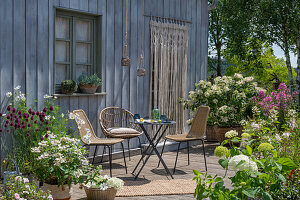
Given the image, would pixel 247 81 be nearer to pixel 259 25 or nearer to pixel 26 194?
pixel 259 25

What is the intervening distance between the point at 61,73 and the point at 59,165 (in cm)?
226

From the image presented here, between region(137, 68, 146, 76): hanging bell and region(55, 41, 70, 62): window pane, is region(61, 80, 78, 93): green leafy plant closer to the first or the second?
region(55, 41, 70, 62): window pane

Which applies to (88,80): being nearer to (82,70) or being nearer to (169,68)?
(82,70)

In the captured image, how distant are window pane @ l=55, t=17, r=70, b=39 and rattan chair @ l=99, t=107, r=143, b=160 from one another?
132cm

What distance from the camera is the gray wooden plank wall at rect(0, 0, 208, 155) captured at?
540 cm

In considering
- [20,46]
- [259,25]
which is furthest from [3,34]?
[259,25]

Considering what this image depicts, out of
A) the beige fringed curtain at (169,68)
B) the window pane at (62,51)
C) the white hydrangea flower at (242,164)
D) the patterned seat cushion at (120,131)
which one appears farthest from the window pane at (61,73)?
the white hydrangea flower at (242,164)

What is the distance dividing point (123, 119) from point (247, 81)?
313cm

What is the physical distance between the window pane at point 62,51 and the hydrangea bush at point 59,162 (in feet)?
6.49

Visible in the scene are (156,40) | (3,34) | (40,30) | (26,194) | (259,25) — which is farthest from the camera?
(259,25)

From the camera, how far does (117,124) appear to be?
22.8 ft

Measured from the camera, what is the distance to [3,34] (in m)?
5.27

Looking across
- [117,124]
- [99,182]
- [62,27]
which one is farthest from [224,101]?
[99,182]

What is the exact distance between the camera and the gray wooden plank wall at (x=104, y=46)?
213 inches
